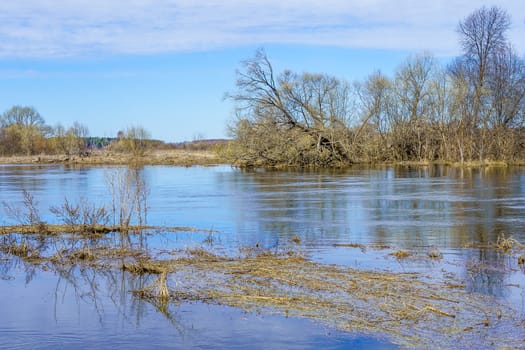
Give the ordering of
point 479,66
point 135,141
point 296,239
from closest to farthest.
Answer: point 296,239 → point 479,66 → point 135,141

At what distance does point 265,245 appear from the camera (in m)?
12.9

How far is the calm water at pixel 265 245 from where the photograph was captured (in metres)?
7.25

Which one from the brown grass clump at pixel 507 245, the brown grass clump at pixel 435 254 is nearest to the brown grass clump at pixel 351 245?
the brown grass clump at pixel 435 254

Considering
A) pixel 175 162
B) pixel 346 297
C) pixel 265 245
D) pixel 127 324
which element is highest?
pixel 175 162

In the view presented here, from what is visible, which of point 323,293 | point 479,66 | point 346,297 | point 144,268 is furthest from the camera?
point 479,66

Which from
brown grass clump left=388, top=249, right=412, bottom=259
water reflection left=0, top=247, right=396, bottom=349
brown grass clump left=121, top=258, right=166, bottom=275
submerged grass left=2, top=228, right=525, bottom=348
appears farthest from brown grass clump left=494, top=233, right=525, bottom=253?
brown grass clump left=121, top=258, right=166, bottom=275

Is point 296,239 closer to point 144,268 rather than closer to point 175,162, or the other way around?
point 144,268

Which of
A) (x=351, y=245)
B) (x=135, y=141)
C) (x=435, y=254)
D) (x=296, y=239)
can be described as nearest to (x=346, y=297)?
(x=435, y=254)

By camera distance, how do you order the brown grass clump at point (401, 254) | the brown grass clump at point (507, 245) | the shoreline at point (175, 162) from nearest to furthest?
the brown grass clump at point (401, 254) < the brown grass clump at point (507, 245) < the shoreline at point (175, 162)

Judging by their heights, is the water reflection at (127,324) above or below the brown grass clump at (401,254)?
below

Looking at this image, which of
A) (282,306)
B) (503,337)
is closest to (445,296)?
(503,337)

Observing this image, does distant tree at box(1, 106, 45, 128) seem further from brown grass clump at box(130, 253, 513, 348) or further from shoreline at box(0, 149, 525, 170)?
brown grass clump at box(130, 253, 513, 348)

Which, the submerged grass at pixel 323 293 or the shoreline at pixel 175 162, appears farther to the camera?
the shoreline at pixel 175 162

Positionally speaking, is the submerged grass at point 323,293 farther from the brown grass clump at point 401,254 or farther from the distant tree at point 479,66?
the distant tree at point 479,66
